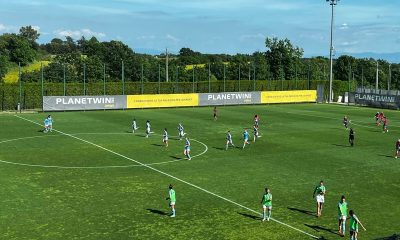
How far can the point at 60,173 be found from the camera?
100 feet

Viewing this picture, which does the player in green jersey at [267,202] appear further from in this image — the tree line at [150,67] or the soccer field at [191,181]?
the tree line at [150,67]

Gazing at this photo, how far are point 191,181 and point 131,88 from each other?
58.3m

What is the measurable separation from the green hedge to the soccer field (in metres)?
20.0

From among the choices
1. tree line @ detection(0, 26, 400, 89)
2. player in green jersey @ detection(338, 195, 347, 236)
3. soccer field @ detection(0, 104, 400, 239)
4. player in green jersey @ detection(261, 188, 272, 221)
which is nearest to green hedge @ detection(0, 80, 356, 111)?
tree line @ detection(0, 26, 400, 89)

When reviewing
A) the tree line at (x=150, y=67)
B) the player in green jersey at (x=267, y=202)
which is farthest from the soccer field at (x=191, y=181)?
the tree line at (x=150, y=67)

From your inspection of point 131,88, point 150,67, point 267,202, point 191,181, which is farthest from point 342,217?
point 150,67

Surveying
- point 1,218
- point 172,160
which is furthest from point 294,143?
point 1,218

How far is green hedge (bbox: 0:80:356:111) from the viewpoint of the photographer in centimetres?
7225

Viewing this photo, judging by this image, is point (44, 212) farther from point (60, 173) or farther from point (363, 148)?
point (363, 148)

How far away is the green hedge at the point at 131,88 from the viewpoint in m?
72.2

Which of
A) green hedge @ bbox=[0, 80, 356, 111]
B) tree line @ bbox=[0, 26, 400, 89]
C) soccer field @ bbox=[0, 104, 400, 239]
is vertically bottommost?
soccer field @ bbox=[0, 104, 400, 239]

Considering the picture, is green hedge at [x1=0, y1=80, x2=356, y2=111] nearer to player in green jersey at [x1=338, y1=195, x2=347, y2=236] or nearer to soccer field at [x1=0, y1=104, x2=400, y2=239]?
soccer field at [x1=0, y1=104, x2=400, y2=239]

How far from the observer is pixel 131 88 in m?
85.4

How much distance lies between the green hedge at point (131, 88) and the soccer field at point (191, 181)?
788 inches
